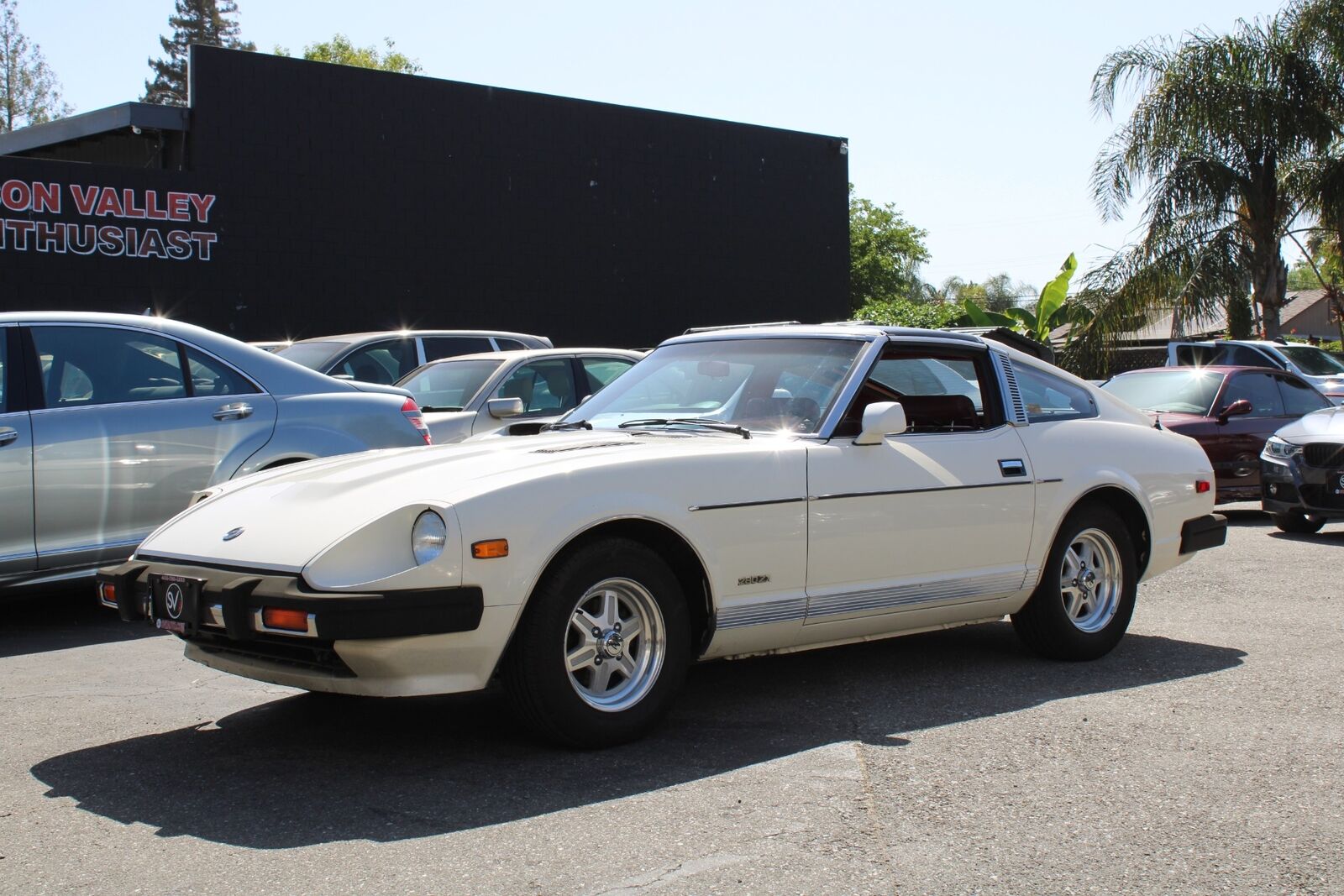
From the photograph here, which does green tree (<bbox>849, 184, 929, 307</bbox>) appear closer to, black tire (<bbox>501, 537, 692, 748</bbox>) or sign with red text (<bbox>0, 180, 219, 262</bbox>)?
sign with red text (<bbox>0, 180, 219, 262</bbox>)

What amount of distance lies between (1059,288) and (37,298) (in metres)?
19.4

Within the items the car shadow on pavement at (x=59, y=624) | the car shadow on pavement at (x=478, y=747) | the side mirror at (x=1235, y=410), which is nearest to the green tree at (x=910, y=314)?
the side mirror at (x=1235, y=410)

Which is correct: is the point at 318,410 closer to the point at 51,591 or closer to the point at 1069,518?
the point at 51,591

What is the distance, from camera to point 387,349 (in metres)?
12.0

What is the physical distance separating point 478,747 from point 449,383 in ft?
21.1

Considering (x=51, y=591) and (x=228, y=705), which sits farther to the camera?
(x=51, y=591)

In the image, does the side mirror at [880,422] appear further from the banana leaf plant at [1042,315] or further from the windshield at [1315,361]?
the banana leaf plant at [1042,315]

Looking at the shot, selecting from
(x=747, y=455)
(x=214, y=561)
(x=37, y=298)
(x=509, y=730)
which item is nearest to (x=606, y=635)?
(x=509, y=730)

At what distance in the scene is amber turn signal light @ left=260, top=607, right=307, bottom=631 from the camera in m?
4.25

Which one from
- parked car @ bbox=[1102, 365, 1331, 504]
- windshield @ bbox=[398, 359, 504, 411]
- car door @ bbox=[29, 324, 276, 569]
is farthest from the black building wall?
car door @ bbox=[29, 324, 276, 569]

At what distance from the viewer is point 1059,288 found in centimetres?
2894

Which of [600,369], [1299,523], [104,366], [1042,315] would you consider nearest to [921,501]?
[104,366]

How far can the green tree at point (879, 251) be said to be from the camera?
209 ft

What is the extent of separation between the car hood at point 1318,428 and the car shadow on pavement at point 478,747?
230 inches
